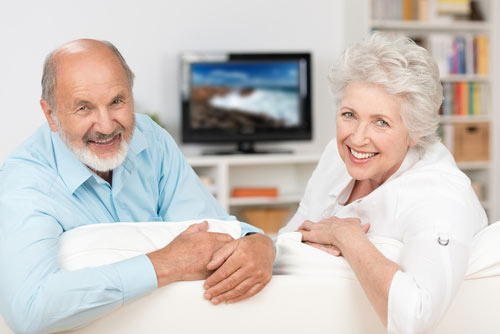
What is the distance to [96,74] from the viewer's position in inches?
56.7

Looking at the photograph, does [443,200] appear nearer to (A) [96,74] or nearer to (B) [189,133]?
(A) [96,74]

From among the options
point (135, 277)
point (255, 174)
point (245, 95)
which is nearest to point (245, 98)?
point (245, 95)

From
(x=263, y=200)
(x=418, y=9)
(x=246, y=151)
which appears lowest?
(x=263, y=200)

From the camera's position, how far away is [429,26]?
4938 mm

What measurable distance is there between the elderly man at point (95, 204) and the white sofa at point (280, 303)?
3 centimetres

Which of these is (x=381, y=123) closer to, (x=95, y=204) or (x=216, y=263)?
(x=216, y=263)

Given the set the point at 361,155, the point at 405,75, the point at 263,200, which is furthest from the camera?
the point at 263,200

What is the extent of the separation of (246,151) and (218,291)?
3651mm

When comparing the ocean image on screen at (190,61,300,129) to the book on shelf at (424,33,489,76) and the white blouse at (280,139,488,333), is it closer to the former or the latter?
the book on shelf at (424,33,489,76)

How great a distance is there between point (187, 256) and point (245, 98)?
366cm

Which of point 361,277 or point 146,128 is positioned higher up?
point 146,128

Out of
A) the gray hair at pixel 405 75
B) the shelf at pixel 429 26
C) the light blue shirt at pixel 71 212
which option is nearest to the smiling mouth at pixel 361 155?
the gray hair at pixel 405 75

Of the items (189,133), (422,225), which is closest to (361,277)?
(422,225)

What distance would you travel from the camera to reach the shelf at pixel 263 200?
461 centimetres
